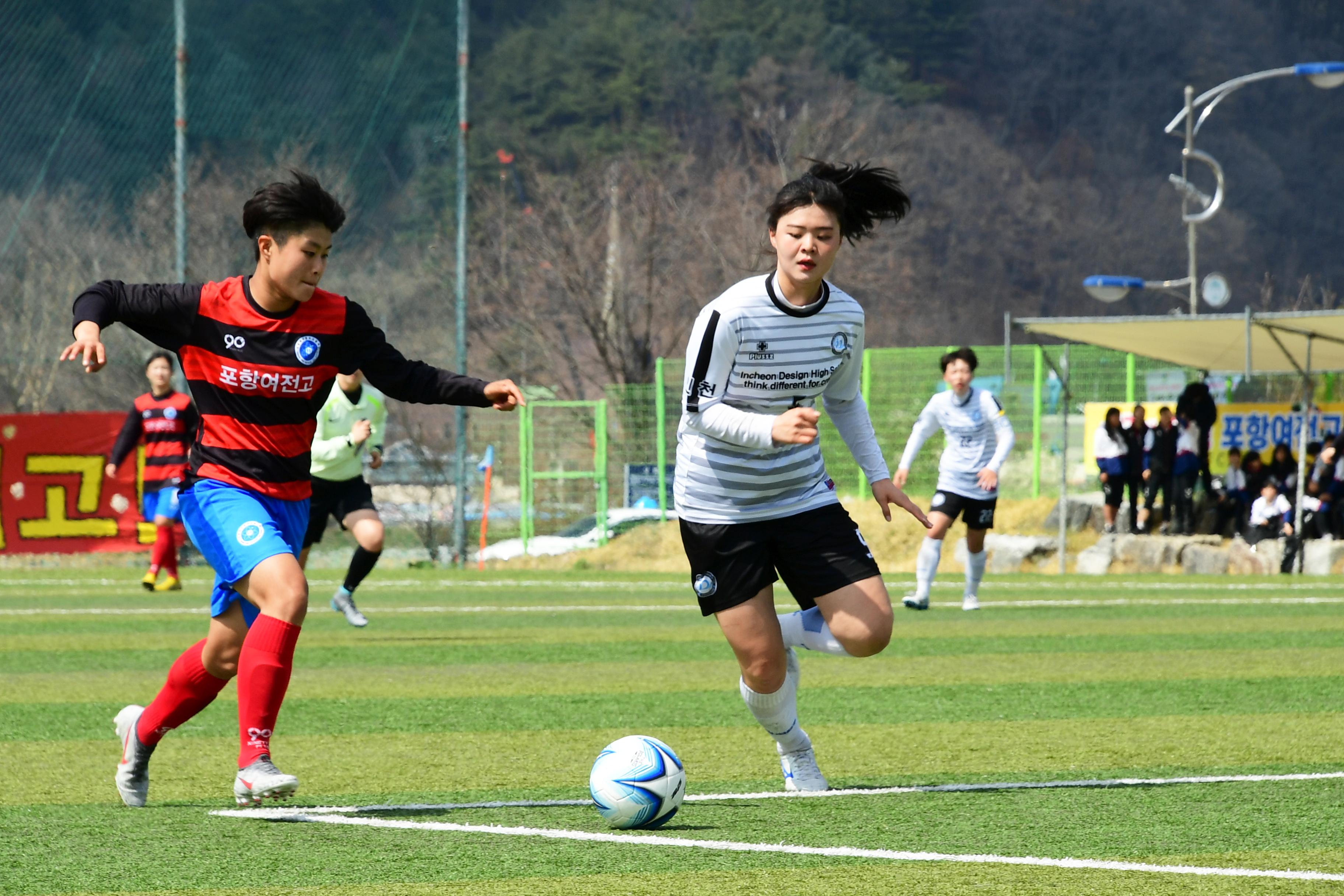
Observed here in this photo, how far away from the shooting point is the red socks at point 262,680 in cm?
558

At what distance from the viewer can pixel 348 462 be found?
497 inches

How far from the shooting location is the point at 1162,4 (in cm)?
9962

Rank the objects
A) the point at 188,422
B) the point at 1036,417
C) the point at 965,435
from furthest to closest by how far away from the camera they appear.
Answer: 1. the point at 1036,417
2. the point at 188,422
3. the point at 965,435

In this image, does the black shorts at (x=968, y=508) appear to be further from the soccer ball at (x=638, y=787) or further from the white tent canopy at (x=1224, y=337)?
the soccer ball at (x=638, y=787)

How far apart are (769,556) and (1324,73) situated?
79.0 feet

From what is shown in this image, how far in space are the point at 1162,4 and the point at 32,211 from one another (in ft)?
276

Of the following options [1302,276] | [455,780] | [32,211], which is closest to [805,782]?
[455,780]

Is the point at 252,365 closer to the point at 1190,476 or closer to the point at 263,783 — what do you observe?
the point at 263,783

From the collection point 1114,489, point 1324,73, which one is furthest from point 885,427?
point 1324,73

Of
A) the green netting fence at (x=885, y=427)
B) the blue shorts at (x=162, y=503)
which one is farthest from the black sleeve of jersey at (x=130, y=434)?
the green netting fence at (x=885, y=427)

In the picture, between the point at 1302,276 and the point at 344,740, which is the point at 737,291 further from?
the point at 1302,276

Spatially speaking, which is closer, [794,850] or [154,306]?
[794,850]

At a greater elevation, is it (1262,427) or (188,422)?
(1262,427)

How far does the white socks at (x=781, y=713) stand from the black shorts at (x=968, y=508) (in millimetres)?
8310
